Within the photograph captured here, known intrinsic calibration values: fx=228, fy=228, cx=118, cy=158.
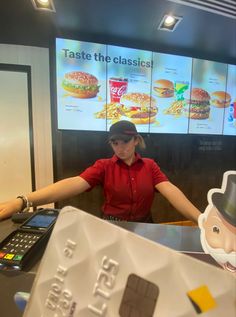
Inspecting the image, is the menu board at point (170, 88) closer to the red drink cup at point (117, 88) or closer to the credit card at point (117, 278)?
the red drink cup at point (117, 88)

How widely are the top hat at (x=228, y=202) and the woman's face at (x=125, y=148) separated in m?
0.84

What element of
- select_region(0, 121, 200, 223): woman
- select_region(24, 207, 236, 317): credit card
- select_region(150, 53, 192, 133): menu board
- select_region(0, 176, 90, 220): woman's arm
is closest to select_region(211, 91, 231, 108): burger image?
select_region(150, 53, 192, 133): menu board

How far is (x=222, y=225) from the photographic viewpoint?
1.41 ft

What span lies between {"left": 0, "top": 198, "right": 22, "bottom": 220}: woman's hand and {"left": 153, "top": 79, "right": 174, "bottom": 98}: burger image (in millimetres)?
2013

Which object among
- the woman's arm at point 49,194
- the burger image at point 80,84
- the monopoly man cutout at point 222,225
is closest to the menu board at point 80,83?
the burger image at point 80,84

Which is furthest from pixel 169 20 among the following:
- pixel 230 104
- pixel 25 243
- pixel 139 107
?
pixel 25 243

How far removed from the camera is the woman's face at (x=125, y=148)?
127 cm

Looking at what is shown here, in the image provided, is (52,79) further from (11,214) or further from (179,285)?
(179,285)

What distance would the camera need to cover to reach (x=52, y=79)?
2.34 m

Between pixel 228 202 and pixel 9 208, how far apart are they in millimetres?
788

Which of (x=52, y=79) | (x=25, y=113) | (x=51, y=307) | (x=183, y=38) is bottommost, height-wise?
(x=51, y=307)

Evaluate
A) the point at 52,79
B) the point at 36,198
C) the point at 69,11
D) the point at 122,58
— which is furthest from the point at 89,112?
the point at 36,198

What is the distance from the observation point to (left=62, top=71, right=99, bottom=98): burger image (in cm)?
225

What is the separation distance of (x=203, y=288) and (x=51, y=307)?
0.22 metres
